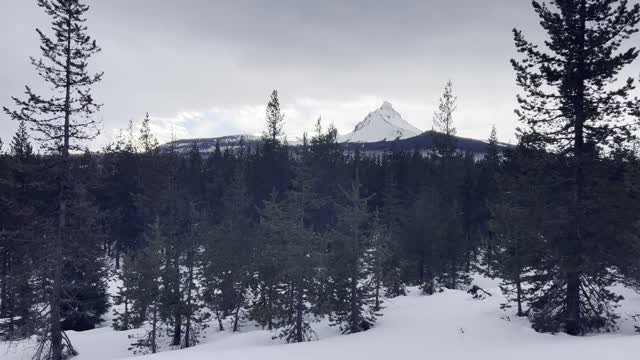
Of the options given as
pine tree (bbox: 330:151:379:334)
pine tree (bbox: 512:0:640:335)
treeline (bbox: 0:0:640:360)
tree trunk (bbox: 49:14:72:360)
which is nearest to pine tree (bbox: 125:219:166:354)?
treeline (bbox: 0:0:640:360)

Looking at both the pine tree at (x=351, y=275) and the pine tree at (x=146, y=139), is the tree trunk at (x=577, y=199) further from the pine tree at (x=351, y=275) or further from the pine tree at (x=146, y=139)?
the pine tree at (x=146, y=139)

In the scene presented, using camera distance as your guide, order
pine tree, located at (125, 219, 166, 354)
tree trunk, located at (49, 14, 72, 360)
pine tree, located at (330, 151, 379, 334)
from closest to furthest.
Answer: tree trunk, located at (49, 14, 72, 360) → pine tree, located at (330, 151, 379, 334) → pine tree, located at (125, 219, 166, 354)

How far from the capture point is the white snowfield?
47.0 ft

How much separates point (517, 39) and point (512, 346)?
39.5 feet

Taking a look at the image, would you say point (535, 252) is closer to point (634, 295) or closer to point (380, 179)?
point (634, 295)

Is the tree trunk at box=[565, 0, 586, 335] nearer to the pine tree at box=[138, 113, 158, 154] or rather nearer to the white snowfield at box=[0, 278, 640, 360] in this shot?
the white snowfield at box=[0, 278, 640, 360]

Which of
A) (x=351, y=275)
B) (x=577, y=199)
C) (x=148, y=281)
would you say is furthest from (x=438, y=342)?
(x=148, y=281)

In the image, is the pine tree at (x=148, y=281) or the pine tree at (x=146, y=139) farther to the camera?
the pine tree at (x=146, y=139)

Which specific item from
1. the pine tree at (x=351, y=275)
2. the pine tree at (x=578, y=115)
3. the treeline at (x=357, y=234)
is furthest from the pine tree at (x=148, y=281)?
the pine tree at (x=578, y=115)

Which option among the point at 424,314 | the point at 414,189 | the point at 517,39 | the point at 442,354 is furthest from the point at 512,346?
the point at 414,189

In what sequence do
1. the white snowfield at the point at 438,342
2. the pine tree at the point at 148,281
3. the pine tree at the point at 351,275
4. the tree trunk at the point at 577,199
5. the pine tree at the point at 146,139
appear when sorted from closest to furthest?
1. the white snowfield at the point at 438,342
2. the tree trunk at the point at 577,199
3. the pine tree at the point at 351,275
4. the pine tree at the point at 148,281
5. the pine tree at the point at 146,139

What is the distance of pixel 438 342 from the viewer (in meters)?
17.5

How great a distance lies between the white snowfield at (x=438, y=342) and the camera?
564 inches

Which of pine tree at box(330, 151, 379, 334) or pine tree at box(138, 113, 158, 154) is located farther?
pine tree at box(138, 113, 158, 154)
